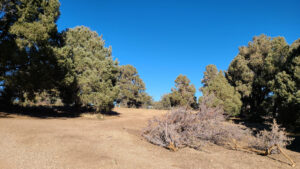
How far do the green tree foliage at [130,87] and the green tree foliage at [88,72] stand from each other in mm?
25288

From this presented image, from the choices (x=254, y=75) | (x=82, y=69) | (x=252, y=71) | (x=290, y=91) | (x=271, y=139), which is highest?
(x=252, y=71)

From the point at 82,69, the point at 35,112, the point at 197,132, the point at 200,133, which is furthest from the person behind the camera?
the point at 82,69

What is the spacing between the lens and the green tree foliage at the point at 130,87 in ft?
151

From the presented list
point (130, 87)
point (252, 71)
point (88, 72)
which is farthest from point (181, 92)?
point (88, 72)

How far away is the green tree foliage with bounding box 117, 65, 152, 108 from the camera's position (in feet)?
151

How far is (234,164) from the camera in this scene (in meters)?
5.62

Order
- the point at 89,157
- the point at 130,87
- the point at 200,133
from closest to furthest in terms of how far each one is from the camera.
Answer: the point at 89,157, the point at 200,133, the point at 130,87

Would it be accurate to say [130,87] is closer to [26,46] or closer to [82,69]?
[82,69]

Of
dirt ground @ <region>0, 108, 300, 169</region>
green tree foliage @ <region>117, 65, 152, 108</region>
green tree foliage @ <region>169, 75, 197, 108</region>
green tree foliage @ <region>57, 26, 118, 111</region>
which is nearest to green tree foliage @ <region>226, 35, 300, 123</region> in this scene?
green tree foliage @ <region>169, 75, 197, 108</region>

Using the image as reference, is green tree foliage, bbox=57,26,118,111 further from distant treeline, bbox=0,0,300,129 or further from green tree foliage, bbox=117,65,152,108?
green tree foliage, bbox=117,65,152,108

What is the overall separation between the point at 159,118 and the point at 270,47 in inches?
941

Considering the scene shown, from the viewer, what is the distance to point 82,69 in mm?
18500

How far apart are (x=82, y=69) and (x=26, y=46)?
585 centimetres

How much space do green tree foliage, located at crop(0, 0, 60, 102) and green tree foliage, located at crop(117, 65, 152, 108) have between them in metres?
31.8
